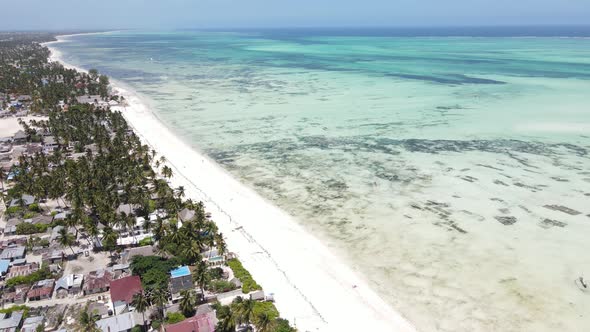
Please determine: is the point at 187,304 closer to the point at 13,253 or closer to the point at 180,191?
the point at 13,253

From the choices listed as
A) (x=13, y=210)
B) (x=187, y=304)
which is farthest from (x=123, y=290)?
(x=13, y=210)

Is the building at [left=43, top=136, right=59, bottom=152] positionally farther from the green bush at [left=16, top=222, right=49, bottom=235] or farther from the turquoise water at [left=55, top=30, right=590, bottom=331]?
the green bush at [left=16, top=222, right=49, bottom=235]

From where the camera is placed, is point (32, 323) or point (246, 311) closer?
point (246, 311)

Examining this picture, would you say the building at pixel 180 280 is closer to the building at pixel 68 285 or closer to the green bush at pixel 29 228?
the building at pixel 68 285

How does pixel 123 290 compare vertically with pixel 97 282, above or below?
above

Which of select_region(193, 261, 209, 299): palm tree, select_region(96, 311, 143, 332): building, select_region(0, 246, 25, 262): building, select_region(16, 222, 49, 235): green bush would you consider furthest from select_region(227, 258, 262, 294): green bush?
select_region(16, 222, 49, 235): green bush

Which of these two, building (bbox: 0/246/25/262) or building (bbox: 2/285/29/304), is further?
building (bbox: 0/246/25/262)
